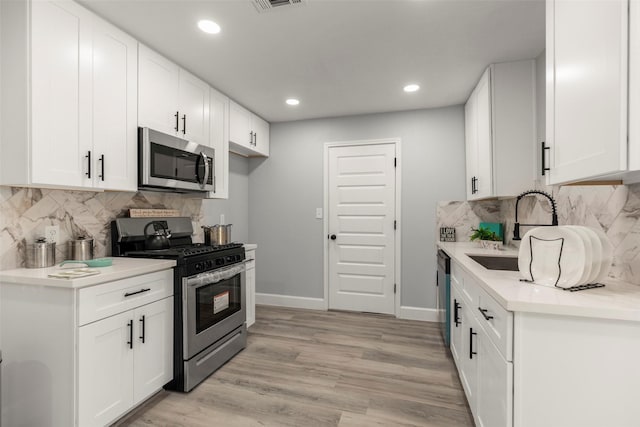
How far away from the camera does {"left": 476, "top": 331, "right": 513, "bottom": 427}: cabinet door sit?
122 centimetres

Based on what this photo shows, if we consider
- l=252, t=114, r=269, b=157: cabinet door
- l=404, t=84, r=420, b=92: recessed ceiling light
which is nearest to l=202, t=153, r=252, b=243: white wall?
l=252, t=114, r=269, b=157: cabinet door

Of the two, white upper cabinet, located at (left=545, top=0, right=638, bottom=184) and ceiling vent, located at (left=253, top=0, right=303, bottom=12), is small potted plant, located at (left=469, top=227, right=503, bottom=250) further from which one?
ceiling vent, located at (left=253, top=0, right=303, bottom=12)

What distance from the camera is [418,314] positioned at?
3.81 m

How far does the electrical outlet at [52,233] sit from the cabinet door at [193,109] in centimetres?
110

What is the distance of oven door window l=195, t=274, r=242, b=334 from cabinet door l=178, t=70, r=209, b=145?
4.20ft

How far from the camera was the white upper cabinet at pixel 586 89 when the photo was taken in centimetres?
101

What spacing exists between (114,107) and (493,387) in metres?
2.66

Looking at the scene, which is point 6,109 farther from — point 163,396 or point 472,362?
point 472,362

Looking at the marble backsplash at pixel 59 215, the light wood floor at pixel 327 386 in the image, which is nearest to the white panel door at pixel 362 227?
the light wood floor at pixel 327 386

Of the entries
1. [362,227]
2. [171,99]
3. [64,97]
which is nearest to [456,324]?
[362,227]

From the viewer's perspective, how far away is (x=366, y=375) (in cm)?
251

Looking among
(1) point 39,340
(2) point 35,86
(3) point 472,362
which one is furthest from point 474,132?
(1) point 39,340

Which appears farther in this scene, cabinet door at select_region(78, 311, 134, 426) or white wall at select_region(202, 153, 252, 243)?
white wall at select_region(202, 153, 252, 243)

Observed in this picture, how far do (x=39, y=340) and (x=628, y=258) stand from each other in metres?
2.95
